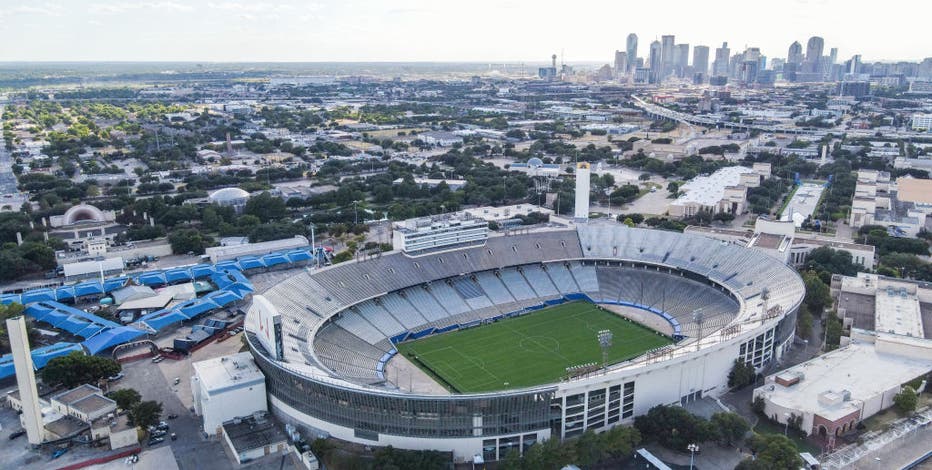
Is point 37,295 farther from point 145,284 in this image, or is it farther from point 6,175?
point 6,175

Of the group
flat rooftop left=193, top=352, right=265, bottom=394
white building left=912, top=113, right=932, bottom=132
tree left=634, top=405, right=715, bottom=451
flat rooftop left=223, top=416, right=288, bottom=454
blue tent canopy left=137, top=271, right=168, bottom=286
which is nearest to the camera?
tree left=634, top=405, right=715, bottom=451

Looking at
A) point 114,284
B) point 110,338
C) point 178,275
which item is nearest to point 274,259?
point 178,275

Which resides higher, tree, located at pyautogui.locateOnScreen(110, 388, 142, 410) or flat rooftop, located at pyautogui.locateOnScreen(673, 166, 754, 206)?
flat rooftop, located at pyautogui.locateOnScreen(673, 166, 754, 206)

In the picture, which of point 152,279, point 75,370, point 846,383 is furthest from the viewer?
point 152,279

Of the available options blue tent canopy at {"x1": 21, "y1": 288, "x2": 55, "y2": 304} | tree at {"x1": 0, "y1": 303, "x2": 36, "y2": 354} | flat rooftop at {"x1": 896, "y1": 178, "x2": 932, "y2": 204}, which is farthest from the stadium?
flat rooftop at {"x1": 896, "y1": 178, "x2": 932, "y2": 204}

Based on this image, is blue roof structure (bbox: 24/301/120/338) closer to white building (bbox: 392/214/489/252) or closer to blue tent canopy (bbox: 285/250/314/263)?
blue tent canopy (bbox: 285/250/314/263)

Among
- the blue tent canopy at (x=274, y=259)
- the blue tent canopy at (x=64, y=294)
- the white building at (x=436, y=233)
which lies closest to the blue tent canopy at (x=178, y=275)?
the blue tent canopy at (x=274, y=259)
